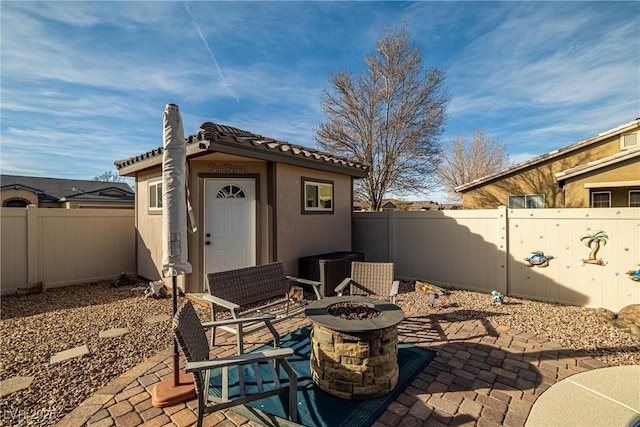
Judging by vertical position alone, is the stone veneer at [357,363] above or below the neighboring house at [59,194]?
below

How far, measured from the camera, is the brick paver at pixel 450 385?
7.63ft

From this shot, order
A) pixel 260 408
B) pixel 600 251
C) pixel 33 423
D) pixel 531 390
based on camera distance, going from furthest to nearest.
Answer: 1. pixel 600 251
2. pixel 531 390
3. pixel 260 408
4. pixel 33 423

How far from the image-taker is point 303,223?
667cm

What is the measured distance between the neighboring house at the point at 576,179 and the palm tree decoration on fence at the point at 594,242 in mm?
6489

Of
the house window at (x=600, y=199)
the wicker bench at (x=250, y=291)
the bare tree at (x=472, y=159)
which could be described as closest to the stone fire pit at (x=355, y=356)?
the wicker bench at (x=250, y=291)

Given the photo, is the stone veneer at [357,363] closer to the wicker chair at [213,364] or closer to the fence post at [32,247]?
the wicker chair at [213,364]

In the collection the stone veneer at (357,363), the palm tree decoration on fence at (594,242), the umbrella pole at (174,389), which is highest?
the palm tree decoration on fence at (594,242)

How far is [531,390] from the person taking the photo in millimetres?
2717

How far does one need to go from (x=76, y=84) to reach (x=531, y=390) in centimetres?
952

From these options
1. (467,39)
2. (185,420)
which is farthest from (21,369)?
(467,39)

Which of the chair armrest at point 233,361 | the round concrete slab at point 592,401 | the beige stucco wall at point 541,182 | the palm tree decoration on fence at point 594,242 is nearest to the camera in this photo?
the chair armrest at point 233,361

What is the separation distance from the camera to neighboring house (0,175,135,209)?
55.1 feet

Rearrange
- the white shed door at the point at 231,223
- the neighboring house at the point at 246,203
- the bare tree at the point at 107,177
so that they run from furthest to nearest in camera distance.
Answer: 1. the bare tree at the point at 107,177
2. the white shed door at the point at 231,223
3. the neighboring house at the point at 246,203

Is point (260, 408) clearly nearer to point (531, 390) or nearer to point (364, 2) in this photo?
point (531, 390)
